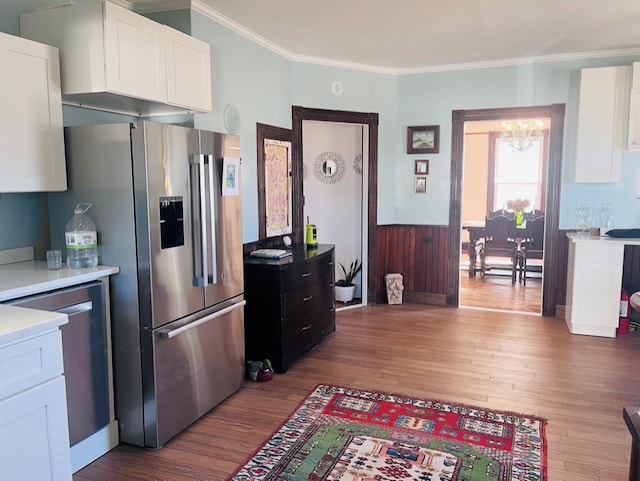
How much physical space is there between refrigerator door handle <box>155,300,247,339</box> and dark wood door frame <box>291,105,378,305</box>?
1.85m

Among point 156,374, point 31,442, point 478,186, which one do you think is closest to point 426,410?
point 156,374

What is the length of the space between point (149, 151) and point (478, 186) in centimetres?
764

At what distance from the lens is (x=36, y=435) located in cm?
176

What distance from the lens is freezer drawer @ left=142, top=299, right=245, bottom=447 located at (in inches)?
101

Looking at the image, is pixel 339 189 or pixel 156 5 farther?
pixel 339 189

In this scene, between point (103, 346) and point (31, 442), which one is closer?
point (31, 442)

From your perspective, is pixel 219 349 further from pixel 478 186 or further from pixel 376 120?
pixel 478 186

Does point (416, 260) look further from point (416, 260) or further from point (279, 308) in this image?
point (279, 308)

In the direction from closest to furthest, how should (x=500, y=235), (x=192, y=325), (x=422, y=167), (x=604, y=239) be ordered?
(x=192, y=325) → (x=604, y=239) → (x=422, y=167) → (x=500, y=235)

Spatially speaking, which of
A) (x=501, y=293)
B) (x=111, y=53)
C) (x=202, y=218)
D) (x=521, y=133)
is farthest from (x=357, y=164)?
(x=111, y=53)

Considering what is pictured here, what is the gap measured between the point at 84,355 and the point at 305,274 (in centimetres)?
178

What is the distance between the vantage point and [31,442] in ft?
5.72

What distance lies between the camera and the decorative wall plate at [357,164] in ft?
18.2

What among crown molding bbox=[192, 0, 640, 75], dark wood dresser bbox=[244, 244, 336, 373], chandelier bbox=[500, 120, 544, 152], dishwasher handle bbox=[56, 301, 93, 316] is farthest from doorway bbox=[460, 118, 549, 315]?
dishwasher handle bbox=[56, 301, 93, 316]
